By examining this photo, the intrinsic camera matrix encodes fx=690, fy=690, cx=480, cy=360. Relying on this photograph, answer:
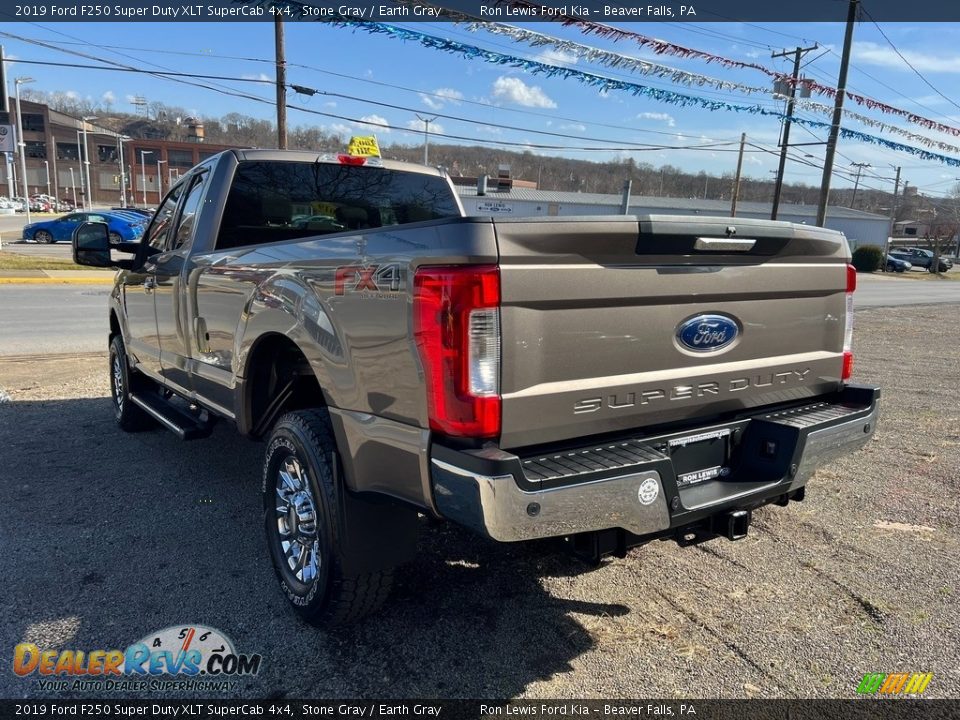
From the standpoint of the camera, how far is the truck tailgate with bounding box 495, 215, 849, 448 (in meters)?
2.28

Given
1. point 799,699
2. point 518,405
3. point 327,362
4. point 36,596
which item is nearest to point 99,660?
point 36,596

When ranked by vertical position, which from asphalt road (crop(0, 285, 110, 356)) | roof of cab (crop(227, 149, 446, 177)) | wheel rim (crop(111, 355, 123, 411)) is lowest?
asphalt road (crop(0, 285, 110, 356))

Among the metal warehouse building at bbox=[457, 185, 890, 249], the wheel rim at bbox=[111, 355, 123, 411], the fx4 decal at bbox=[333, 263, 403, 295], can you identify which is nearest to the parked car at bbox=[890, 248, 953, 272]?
the metal warehouse building at bbox=[457, 185, 890, 249]

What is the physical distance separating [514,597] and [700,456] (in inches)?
43.6

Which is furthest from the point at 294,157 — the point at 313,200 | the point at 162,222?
the point at 162,222

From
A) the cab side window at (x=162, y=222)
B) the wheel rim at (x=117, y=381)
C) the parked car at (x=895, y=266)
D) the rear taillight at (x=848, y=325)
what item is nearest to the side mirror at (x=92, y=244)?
the cab side window at (x=162, y=222)

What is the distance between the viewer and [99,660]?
268cm

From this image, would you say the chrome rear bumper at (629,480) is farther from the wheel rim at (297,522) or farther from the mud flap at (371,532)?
the wheel rim at (297,522)

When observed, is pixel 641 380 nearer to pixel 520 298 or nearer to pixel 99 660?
pixel 520 298

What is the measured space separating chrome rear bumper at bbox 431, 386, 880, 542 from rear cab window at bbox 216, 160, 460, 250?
6.82 ft

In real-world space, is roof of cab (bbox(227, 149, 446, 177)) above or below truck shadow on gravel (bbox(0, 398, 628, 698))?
above

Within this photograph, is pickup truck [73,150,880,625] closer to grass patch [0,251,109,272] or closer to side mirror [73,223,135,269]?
side mirror [73,223,135,269]

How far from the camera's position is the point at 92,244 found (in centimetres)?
491

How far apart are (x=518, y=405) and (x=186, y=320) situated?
2.70m
